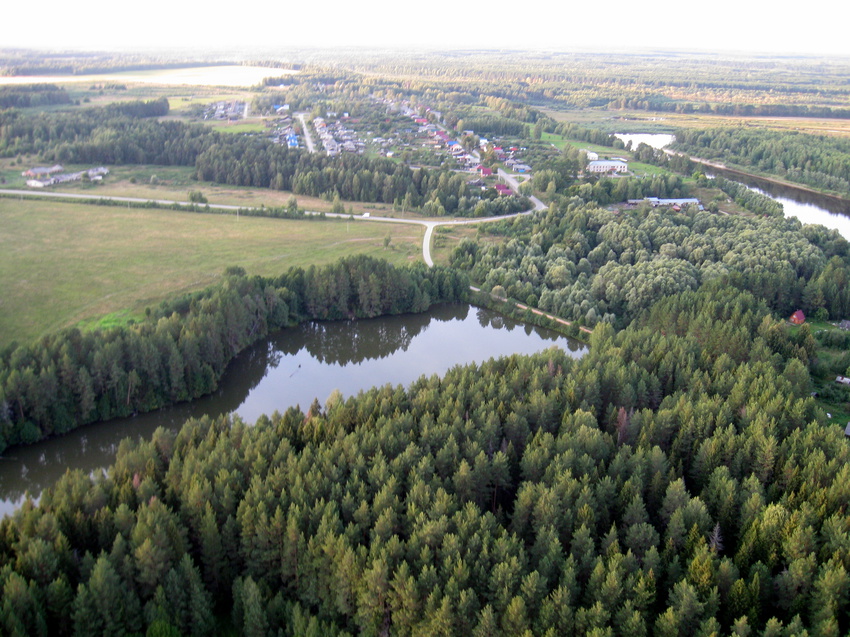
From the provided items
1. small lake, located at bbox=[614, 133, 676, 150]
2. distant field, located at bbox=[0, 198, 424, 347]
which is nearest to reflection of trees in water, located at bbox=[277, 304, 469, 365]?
distant field, located at bbox=[0, 198, 424, 347]

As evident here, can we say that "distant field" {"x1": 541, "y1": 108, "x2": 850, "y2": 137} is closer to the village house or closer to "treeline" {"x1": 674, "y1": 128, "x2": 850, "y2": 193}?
"treeline" {"x1": 674, "y1": 128, "x2": 850, "y2": 193}

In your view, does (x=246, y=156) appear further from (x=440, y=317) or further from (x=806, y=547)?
(x=806, y=547)

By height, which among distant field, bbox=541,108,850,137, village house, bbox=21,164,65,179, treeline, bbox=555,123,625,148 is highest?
distant field, bbox=541,108,850,137

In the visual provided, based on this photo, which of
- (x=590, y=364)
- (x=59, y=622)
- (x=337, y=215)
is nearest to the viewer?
(x=59, y=622)

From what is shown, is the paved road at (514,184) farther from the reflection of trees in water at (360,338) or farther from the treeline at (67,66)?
the treeline at (67,66)

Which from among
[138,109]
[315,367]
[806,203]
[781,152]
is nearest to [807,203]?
[806,203]

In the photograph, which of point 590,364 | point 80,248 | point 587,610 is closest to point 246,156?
point 80,248
